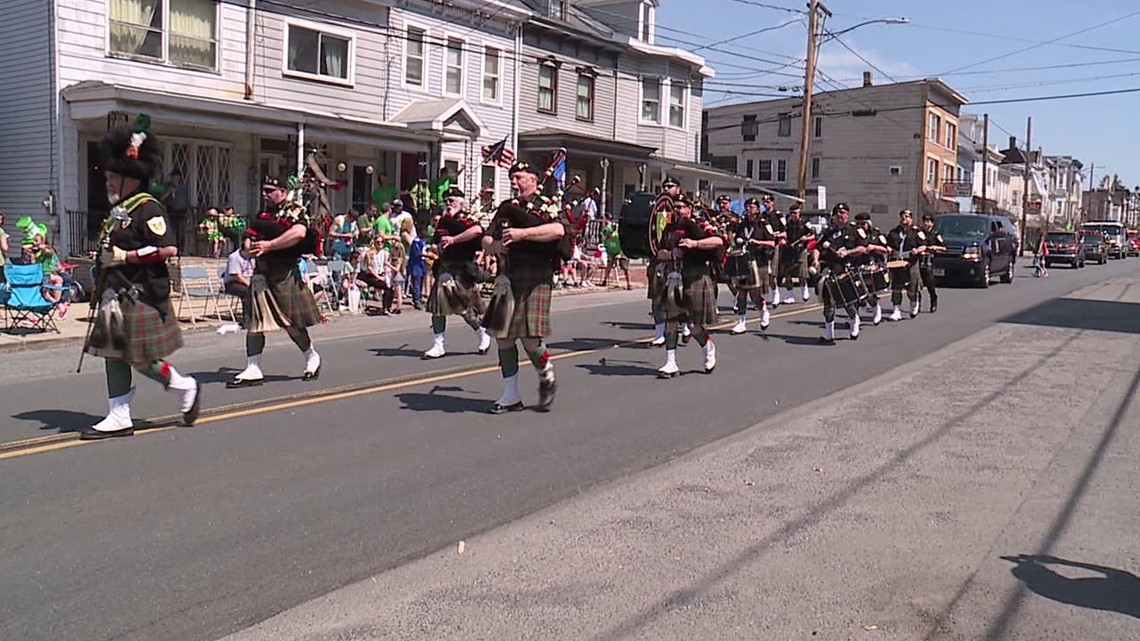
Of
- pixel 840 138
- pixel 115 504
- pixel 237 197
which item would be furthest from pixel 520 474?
pixel 840 138

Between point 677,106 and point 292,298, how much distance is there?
94.9ft

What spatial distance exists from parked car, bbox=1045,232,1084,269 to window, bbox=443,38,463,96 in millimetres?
30644

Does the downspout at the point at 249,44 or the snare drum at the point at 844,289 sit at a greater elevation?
the downspout at the point at 249,44

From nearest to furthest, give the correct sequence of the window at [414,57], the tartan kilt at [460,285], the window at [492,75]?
the tartan kilt at [460,285] → the window at [414,57] → the window at [492,75]

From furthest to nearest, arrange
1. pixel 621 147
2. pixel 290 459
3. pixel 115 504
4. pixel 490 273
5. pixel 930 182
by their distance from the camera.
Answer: pixel 930 182, pixel 621 147, pixel 490 273, pixel 290 459, pixel 115 504

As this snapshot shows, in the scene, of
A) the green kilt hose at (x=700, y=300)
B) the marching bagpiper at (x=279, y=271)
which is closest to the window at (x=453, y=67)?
the green kilt hose at (x=700, y=300)

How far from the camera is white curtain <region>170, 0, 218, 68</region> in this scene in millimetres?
21094

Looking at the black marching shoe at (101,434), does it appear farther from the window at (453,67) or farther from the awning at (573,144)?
the awning at (573,144)

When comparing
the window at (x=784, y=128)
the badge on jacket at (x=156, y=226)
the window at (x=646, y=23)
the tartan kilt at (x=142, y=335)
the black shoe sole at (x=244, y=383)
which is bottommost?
the black shoe sole at (x=244, y=383)

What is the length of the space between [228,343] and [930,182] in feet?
173

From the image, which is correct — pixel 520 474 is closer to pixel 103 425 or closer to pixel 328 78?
pixel 103 425

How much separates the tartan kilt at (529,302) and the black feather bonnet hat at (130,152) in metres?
2.89

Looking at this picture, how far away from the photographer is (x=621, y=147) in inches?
1284

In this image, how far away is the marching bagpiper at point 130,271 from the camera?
727 centimetres
